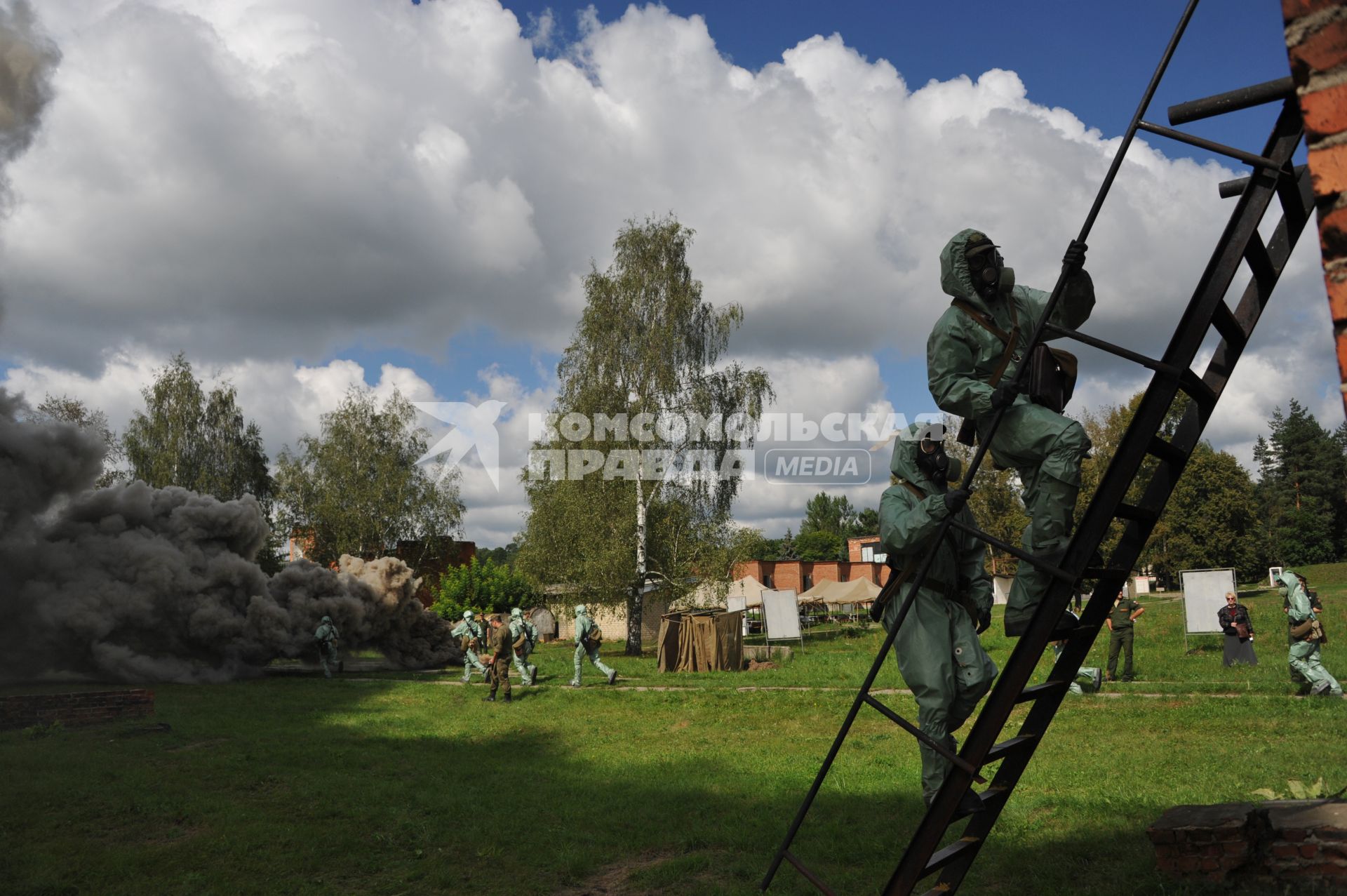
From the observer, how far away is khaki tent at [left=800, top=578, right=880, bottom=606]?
41.5 m

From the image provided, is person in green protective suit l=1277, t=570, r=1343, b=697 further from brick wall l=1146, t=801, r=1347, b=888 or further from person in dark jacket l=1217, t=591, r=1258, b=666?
brick wall l=1146, t=801, r=1347, b=888

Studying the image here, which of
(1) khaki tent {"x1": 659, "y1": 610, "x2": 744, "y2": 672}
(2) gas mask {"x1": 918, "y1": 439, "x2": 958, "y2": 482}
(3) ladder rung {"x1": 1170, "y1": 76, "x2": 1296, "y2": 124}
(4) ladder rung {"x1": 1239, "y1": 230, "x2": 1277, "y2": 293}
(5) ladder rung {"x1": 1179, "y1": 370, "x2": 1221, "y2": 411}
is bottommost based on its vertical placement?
(1) khaki tent {"x1": 659, "y1": 610, "x2": 744, "y2": 672}

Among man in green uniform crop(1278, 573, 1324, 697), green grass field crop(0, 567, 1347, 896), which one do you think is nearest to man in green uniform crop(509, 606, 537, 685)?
green grass field crop(0, 567, 1347, 896)

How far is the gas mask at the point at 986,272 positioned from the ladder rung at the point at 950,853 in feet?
7.76

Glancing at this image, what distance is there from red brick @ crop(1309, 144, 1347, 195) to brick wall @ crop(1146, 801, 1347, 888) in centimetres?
397

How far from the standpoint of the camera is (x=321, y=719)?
15578 millimetres

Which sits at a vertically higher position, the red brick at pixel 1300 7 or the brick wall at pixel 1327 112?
the red brick at pixel 1300 7

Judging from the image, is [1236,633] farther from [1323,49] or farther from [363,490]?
[363,490]

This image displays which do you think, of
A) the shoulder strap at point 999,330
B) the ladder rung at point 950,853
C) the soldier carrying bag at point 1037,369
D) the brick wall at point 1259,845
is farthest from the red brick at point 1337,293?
the brick wall at point 1259,845

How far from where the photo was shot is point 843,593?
42.0 metres

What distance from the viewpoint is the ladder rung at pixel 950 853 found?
379cm

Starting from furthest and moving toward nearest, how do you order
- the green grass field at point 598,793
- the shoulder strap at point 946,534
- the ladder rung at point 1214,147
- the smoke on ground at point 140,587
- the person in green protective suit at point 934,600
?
the smoke on ground at point 140,587, the green grass field at point 598,793, the shoulder strap at point 946,534, the person in green protective suit at point 934,600, the ladder rung at point 1214,147

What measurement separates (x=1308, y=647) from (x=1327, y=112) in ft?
41.5

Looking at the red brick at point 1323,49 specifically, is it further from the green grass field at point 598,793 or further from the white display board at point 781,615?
the white display board at point 781,615
